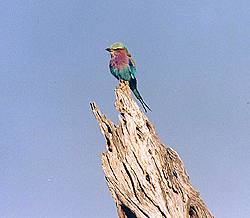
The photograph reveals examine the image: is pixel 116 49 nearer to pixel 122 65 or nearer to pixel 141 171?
pixel 122 65

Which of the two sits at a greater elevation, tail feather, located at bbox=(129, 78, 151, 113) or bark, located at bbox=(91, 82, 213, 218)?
tail feather, located at bbox=(129, 78, 151, 113)

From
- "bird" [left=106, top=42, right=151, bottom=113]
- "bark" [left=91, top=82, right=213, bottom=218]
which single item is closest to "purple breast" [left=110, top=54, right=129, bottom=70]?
"bird" [left=106, top=42, right=151, bottom=113]

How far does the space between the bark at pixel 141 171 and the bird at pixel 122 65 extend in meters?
1.24

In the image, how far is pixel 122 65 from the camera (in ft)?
24.3

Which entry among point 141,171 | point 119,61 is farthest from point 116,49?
point 141,171

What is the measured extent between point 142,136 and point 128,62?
1.91 meters

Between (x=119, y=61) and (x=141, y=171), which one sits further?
(x=119, y=61)

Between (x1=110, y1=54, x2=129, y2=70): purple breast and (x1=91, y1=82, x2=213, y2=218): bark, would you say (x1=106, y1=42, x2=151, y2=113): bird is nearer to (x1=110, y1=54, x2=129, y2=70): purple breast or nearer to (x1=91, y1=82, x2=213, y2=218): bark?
(x1=110, y1=54, x2=129, y2=70): purple breast

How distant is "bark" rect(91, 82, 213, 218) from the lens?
5.71 meters

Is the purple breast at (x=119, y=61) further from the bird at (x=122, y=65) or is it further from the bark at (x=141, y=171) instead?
the bark at (x=141, y=171)

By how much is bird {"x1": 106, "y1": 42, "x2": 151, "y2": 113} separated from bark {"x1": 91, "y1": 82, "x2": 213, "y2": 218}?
124 centimetres

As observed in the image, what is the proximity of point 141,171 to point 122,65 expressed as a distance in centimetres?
219

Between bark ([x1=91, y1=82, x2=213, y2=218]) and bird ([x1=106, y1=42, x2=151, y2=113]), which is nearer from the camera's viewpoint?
bark ([x1=91, y1=82, x2=213, y2=218])

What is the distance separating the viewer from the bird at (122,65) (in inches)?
291
